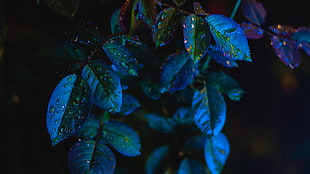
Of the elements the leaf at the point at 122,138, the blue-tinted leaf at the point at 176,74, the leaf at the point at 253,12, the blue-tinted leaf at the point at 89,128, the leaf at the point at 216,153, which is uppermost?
the leaf at the point at 253,12

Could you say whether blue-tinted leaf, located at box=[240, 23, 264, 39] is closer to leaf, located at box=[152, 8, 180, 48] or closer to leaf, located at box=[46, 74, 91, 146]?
leaf, located at box=[152, 8, 180, 48]

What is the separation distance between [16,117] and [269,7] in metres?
1.02

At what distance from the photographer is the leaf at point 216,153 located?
694 mm

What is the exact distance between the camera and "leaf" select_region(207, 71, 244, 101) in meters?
0.67

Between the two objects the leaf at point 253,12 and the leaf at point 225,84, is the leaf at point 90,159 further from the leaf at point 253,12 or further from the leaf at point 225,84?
the leaf at point 253,12

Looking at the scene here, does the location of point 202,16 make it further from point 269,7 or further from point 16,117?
point 16,117

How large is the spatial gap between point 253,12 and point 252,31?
0.31ft

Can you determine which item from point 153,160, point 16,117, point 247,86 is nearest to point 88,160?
point 153,160

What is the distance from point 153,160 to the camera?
82 centimetres

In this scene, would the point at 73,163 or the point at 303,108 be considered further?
the point at 303,108

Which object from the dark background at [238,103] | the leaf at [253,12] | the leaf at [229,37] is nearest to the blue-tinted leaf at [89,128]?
the dark background at [238,103]

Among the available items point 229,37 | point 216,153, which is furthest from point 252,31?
point 216,153

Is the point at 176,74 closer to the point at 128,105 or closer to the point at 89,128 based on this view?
the point at 128,105

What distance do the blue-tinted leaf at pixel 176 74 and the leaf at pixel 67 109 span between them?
21cm
